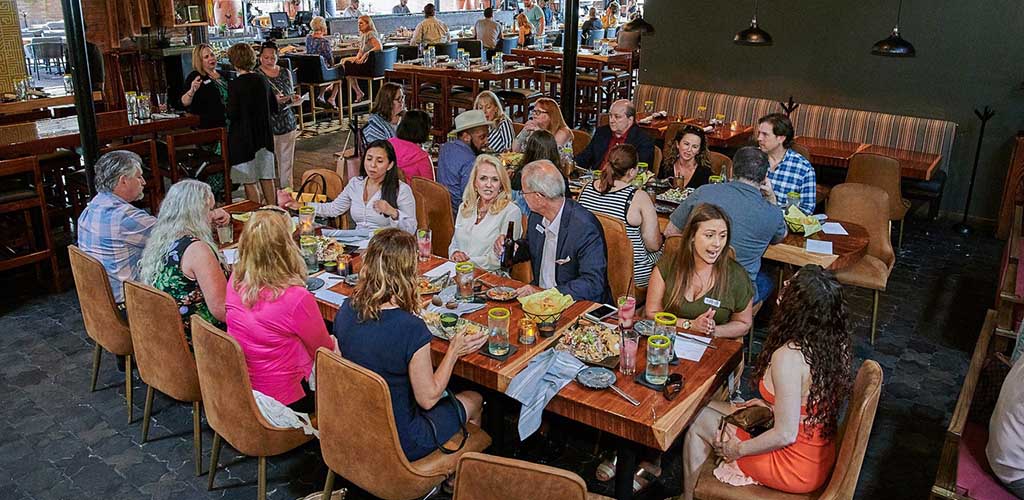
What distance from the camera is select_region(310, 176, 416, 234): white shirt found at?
4820mm

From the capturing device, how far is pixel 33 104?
305 inches

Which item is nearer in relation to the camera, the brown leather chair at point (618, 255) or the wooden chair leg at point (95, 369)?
the brown leather chair at point (618, 255)

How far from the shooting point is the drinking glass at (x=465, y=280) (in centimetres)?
362

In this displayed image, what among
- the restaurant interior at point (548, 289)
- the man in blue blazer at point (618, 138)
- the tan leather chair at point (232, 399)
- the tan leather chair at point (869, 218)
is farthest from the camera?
the man in blue blazer at point (618, 138)

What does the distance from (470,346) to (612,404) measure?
0.61 meters

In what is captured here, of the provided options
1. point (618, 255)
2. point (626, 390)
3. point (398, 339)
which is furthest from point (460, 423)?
point (618, 255)

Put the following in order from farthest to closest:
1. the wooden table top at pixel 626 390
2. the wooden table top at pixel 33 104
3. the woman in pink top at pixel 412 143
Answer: the wooden table top at pixel 33 104, the woman in pink top at pixel 412 143, the wooden table top at pixel 626 390

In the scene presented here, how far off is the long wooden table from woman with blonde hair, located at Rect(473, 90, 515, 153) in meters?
3.35

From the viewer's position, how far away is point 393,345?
9.02 feet

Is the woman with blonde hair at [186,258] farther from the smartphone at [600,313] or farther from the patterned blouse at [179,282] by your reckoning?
the smartphone at [600,313]

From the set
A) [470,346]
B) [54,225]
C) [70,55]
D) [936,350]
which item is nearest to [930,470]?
[936,350]

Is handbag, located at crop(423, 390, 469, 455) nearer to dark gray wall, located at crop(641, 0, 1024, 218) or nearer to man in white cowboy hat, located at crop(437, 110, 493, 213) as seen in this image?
man in white cowboy hat, located at crop(437, 110, 493, 213)

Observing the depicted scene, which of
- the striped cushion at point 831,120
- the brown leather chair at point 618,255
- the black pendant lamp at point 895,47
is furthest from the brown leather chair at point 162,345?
the striped cushion at point 831,120

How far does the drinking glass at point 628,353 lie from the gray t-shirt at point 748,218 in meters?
1.46
